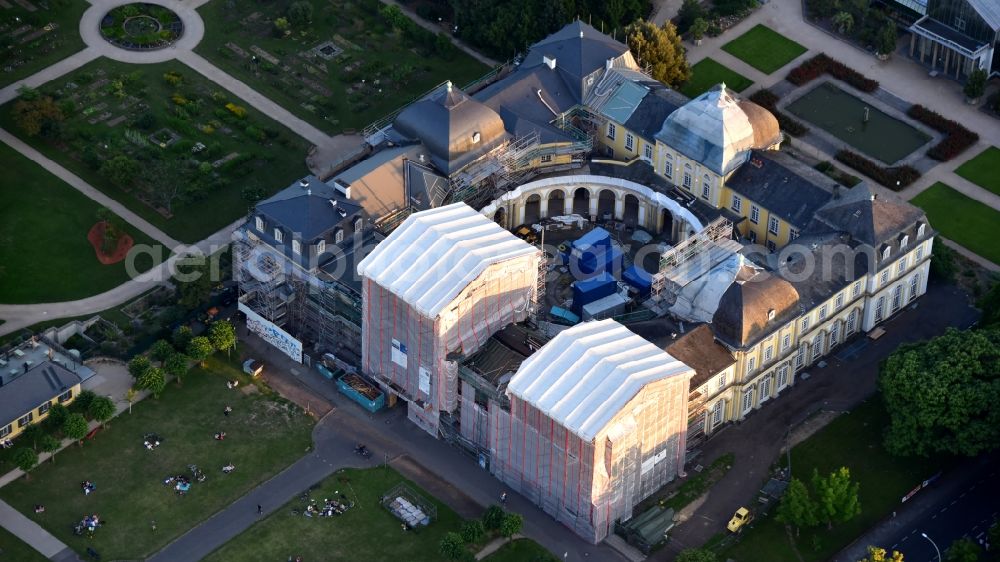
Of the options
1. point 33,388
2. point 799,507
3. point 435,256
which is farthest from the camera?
point 33,388

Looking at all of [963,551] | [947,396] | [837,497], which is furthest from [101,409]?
[963,551]

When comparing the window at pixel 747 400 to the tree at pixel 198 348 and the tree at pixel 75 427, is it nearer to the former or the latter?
the tree at pixel 198 348

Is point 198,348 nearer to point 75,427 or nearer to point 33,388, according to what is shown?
point 75,427

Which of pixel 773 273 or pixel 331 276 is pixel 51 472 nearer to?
pixel 331 276

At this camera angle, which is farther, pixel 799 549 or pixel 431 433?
pixel 431 433

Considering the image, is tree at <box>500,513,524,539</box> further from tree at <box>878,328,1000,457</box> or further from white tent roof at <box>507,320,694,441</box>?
tree at <box>878,328,1000,457</box>

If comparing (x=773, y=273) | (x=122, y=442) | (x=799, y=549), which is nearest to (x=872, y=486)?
(x=799, y=549)
